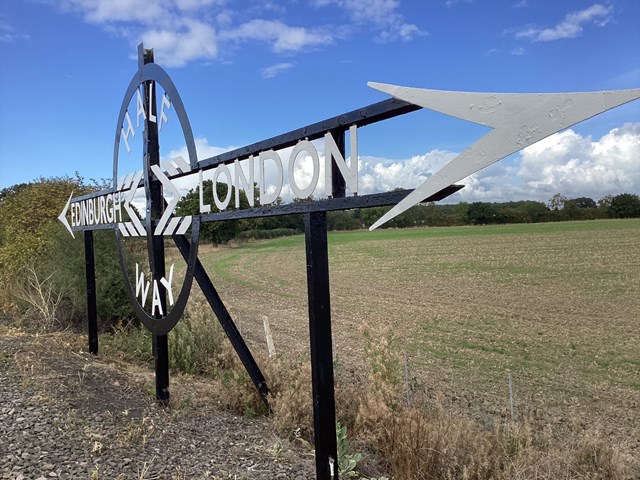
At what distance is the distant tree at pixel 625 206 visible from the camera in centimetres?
5447

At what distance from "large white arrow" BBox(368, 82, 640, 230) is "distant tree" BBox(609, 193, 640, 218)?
6012 centimetres

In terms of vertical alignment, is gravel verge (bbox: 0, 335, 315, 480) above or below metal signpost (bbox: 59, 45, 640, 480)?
below

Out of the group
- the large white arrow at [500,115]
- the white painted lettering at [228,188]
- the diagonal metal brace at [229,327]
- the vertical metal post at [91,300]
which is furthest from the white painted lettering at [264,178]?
the vertical metal post at [91,300]

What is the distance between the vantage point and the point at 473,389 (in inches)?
328

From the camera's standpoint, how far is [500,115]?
2.22m

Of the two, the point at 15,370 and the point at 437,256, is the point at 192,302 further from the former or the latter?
the point at 437,256

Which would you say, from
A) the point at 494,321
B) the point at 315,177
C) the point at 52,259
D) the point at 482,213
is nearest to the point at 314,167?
the point at 315,177

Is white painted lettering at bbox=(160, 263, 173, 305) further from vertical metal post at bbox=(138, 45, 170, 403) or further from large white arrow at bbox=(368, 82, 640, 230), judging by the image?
large white arrow at bbox=(368, 82, 640, 230)

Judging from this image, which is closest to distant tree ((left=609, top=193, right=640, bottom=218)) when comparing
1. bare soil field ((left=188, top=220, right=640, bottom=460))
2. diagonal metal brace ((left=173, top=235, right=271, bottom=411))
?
bare soil field ((left=188, top=220, right=640, bottom=460))

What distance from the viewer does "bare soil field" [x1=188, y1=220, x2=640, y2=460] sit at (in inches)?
306

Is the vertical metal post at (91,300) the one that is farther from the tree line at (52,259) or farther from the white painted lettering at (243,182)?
the white painted lettering at (243,182)

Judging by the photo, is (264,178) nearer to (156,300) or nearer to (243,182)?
(243,182)

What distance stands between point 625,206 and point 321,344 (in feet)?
205

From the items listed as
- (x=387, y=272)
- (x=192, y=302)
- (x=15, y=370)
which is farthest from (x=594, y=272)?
(x=15, y=370)
